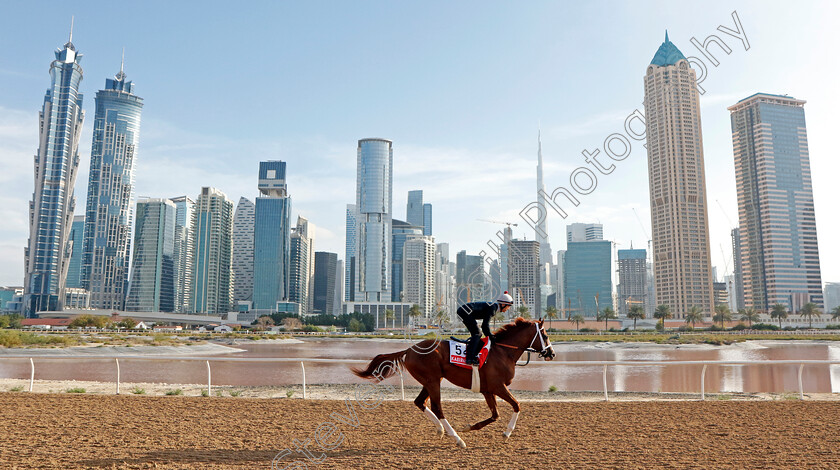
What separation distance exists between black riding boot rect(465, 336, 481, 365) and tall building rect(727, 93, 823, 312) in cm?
21143

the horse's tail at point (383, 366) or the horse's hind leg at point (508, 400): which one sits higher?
the horse's tail at point (383, 366)

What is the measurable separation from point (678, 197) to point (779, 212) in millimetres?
39623

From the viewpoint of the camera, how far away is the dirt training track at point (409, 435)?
7371mm

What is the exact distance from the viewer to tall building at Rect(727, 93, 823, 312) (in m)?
187

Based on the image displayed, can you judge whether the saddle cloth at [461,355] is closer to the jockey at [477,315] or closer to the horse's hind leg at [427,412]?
the jockey at [477,315]

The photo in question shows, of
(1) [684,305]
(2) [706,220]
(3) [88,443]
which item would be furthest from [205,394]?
(2) [706,220]

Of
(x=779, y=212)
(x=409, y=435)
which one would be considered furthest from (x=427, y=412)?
(x=779, y=212)

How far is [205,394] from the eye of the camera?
1488 centimetres

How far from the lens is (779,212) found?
636ft

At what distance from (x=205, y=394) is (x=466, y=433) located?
8.55m

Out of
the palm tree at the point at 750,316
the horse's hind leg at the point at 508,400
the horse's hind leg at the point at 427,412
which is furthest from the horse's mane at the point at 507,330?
the palm tree at the point at 750,316

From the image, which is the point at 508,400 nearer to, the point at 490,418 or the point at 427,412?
the point at 490,418

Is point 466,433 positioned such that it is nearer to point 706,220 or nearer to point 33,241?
point 706,220

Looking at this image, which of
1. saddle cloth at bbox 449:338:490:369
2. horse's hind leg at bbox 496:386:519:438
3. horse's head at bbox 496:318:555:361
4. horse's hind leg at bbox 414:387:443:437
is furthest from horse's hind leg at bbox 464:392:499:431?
horse's head at bbox 496:318:555:361
